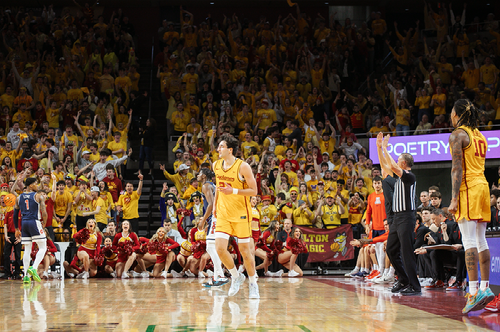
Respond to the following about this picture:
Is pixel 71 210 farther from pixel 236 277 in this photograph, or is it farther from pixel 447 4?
pixel 447 4

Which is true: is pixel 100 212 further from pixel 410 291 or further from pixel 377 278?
pixel 410 291

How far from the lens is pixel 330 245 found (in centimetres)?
1300

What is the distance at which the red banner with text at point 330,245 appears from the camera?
13.0m

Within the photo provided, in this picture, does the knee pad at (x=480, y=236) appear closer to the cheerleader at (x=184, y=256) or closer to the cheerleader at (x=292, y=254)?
the cheerleader at (x=292, y=254)

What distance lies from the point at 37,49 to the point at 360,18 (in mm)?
12113

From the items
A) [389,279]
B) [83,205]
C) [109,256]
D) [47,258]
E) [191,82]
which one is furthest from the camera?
[191,82]

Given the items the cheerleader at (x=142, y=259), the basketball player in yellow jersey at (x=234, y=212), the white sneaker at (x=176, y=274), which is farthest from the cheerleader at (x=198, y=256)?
the basketball player in yellow jersey at (x=234, y=212)

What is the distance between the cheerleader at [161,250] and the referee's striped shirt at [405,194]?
5.66 metres

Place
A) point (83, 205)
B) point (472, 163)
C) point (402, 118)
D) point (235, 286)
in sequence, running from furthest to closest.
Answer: point (402, 118) → point (83, 205) → point (235, 286) → point (472, 163)

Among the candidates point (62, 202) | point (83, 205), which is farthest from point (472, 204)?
point (62, 202)

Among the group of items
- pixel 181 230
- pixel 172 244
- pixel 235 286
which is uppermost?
pixel 181 230

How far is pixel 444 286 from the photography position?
364 inches

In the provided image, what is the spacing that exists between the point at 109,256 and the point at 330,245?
4970 millimetres

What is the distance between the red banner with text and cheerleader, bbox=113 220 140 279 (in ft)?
13.2
